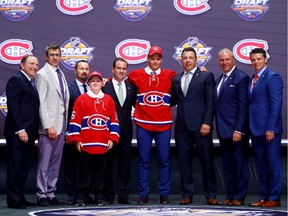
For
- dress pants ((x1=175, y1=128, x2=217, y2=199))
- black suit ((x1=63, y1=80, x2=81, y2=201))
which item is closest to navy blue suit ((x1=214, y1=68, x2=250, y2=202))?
dress pants ((x1=175, y1=128, x2=217, y2=199))

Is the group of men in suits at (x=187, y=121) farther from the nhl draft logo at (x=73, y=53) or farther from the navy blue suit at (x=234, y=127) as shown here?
the nhl draft logo at (x=73, y=53)

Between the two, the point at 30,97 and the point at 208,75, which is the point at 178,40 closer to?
the point at 208,75

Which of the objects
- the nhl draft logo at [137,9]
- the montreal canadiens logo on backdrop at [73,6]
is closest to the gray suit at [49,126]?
the montreal canadiens logo on backdrop at [73,6]

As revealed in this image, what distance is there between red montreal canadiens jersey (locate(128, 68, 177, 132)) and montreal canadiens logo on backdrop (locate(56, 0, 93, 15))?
1247 millimetres

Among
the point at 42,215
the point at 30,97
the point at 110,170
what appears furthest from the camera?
the point at 110,170

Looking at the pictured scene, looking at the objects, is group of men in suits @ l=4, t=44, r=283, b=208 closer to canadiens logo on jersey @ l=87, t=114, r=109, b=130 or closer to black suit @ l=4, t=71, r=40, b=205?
black suit @ l=4, t=71, r=40, b=205

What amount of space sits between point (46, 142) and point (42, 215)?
99 cm

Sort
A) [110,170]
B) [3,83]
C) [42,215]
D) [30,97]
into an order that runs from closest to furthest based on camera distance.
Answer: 1. [42,215]
2. [30,97]
3. [110,170]
4. [3,83]

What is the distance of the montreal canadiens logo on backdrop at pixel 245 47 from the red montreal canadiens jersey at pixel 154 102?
3.55 ft

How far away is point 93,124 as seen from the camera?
6.55 metres

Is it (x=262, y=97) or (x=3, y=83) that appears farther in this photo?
(x=3, y=83)

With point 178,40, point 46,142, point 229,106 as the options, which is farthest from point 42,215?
point 178,40

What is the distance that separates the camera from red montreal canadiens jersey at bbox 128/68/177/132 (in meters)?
6.72

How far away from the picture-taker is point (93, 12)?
768 centimetres
